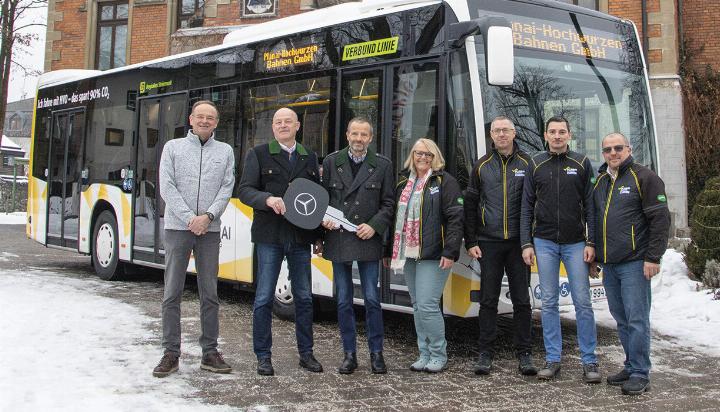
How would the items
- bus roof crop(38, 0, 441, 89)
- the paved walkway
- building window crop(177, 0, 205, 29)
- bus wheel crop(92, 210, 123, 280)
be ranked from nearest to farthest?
the paved walkway < bus roof crop(38, 0, 441, 89) < bus wheel crop(92, 210, 123, 280) < building window crop(177, 0, 205, 29)

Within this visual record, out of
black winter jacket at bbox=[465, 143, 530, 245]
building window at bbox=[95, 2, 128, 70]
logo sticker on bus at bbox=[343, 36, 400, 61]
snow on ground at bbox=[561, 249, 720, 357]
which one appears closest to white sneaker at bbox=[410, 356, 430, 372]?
black winter jacket at bbox=[465, 143, 530, 245]

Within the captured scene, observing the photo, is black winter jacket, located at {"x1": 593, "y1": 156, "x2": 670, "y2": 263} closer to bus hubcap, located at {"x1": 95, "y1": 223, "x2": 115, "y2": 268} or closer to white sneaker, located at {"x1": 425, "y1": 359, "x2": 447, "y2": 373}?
white sneaker, located at {"x1": 425, "y1": 359, "x2": 447, "y2": 373}

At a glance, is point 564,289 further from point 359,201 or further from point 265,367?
point 265,367

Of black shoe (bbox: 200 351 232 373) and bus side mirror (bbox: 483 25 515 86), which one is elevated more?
bus side mirror (bbox: 483 25 515 86)

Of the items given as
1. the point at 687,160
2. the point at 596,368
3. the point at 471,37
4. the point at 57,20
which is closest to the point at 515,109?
the point at 471,37

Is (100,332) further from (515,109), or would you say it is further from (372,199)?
(515,109)

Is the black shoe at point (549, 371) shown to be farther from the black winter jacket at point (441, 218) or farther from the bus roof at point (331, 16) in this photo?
the bus roof at point (331, 16)

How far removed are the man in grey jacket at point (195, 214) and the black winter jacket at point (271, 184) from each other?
0.61 ft

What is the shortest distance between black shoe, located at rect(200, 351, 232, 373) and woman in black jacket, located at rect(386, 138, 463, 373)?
1.43m

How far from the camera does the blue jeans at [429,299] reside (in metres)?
5.34

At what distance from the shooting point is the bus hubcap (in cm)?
1026

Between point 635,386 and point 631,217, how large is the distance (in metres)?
1.18

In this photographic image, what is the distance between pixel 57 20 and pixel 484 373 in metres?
23.5

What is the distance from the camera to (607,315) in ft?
27.4
